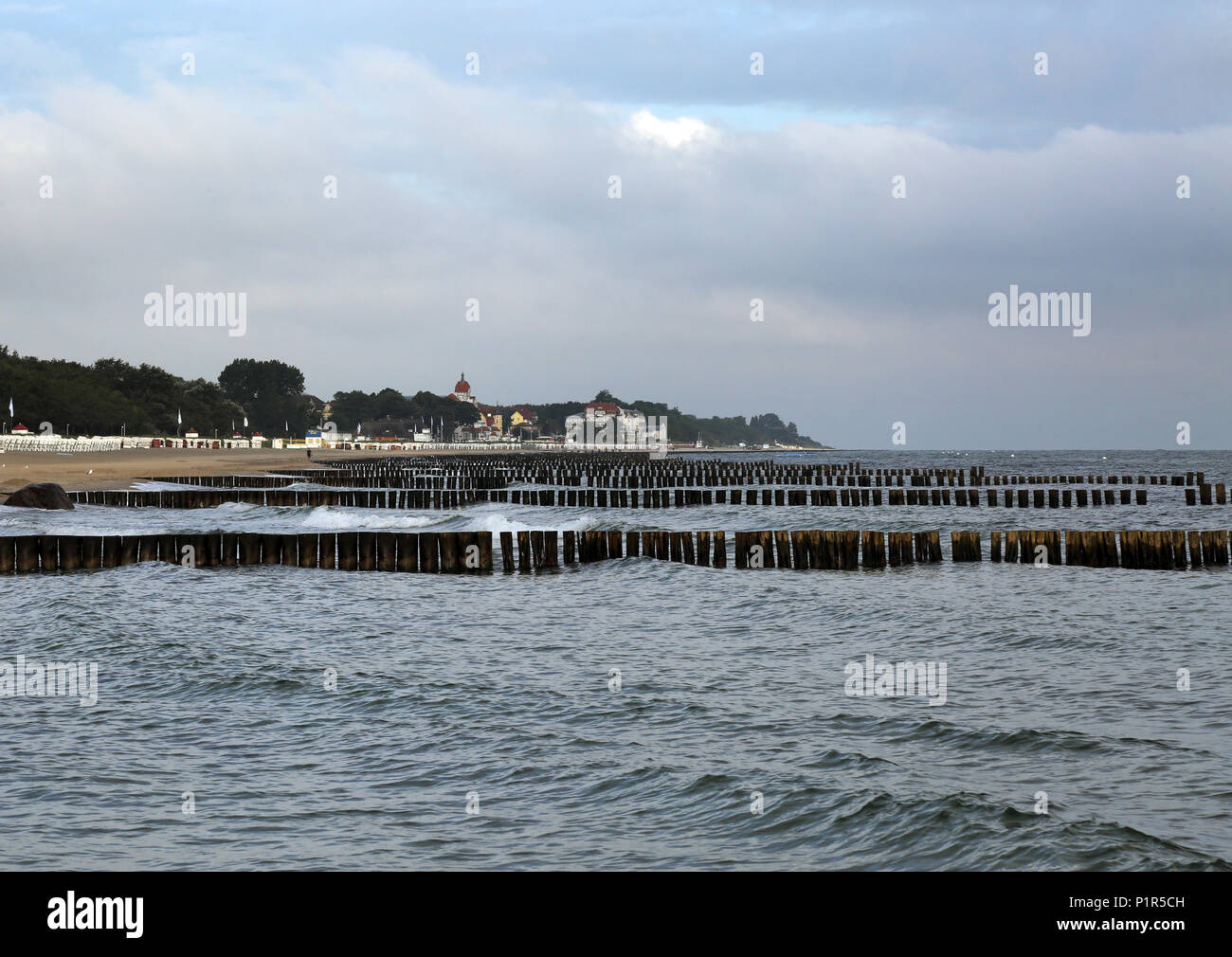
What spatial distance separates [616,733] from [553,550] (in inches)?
591

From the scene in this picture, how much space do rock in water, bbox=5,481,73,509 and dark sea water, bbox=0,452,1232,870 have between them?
1888 centimetres

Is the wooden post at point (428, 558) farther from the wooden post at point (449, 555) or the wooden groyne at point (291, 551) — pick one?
the wooden post at point (449, 555)

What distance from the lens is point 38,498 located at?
1448 inches

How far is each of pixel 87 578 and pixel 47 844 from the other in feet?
52.2

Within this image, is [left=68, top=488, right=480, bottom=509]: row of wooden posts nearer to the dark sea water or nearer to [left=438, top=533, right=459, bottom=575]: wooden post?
[left=438, top=533, right=459, bottom=575]: wooden post

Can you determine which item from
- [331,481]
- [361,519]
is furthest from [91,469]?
[361,519]

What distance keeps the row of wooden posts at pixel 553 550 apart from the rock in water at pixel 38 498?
14.8m

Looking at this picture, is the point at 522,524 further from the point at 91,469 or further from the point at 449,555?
the point at 91,469

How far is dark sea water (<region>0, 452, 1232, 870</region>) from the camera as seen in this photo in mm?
7129

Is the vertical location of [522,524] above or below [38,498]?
below

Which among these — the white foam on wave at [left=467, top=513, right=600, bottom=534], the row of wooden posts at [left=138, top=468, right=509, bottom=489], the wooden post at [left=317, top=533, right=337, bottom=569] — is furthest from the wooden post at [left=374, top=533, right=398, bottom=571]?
the row of wooden posts at [left=138, top=468, right=509, bottom=489]

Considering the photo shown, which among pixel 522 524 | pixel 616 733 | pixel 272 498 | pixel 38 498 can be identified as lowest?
pixel 616 733

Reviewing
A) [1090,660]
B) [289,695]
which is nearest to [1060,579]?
[1090,660]
